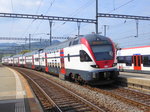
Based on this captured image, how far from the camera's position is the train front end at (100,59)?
1204cm

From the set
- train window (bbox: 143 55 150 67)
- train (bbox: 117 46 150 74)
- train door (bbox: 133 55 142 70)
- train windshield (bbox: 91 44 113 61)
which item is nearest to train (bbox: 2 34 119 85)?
train windshield (bbox: 91 44 113 61)

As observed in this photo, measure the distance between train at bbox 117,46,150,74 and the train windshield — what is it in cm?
1027

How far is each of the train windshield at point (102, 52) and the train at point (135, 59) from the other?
404 inches

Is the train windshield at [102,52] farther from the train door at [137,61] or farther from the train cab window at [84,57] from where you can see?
the train door at [137,61]

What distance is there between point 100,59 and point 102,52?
1.69 feet

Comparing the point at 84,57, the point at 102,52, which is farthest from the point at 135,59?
the point at 84,57

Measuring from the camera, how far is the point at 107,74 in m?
12.3

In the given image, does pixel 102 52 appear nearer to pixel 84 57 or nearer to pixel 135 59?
pixel 84 57

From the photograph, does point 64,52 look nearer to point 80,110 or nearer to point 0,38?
point 80,110

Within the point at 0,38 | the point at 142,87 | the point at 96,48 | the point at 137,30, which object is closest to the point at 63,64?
the point at 96,48

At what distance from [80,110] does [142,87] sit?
524cm

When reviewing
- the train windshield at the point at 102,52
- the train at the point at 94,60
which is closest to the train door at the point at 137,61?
the train at the point at 94,60

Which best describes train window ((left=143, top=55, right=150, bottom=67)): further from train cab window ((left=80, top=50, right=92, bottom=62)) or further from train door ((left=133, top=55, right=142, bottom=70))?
train cab window ((left=80, top=50, right=92, bottom=62))

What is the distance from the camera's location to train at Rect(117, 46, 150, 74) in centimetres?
2186
